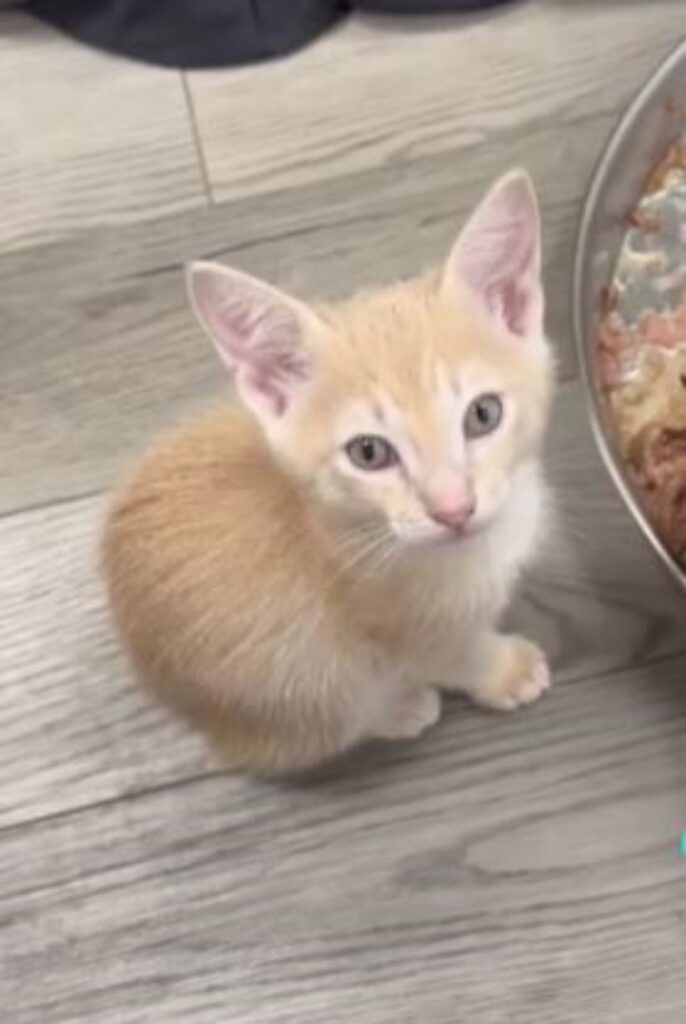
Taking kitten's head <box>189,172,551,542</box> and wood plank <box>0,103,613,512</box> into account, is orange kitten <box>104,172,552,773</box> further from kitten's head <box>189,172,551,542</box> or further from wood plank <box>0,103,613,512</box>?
wood plank <box>0,103,613,512</box>

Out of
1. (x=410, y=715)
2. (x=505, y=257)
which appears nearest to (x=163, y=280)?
(x=410, y=715)

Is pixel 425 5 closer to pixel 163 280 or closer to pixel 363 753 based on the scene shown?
pixel 163 280

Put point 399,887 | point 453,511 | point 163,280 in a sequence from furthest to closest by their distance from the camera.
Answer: point 163,280, point 399,887, point 453,511

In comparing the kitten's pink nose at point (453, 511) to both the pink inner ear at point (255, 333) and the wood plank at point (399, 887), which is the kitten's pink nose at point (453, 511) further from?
the wood plank at point (399, 887)

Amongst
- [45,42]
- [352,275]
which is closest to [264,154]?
[352,275]

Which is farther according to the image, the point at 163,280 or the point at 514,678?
the point at 163,280

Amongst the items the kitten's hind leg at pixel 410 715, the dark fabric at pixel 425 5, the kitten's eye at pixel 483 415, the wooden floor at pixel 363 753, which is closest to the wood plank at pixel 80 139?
the wooden floor at pixel 363 753
